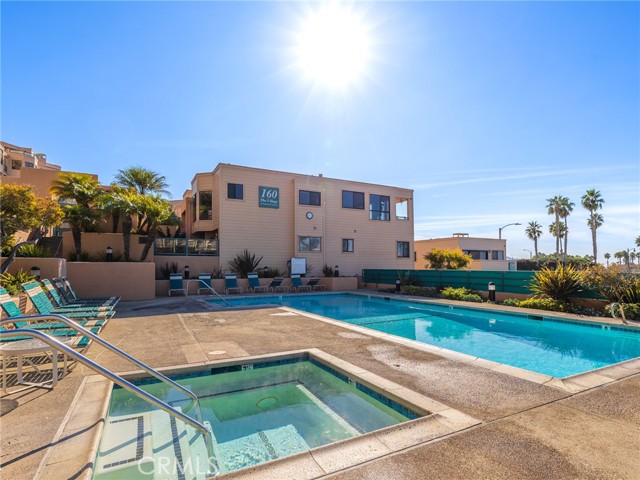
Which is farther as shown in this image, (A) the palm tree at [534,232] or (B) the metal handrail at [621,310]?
(A) the palm tree at [534,232]

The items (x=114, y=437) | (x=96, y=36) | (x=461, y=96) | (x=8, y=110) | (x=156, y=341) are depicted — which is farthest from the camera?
(x=461, y=96)

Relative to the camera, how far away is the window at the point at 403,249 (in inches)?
963

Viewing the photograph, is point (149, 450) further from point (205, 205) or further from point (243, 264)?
point (205, 205)

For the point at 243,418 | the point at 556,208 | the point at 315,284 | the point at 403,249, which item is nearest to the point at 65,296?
the point at 243,418

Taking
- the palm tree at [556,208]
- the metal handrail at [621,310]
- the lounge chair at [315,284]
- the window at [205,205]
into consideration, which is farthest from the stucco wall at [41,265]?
the palm tree at [556,208]

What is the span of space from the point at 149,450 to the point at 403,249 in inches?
908

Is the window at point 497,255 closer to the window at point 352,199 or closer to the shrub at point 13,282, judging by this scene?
the window at point 352,199

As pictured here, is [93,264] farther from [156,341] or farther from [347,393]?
[347,393]

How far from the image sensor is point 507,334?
882 centimetres

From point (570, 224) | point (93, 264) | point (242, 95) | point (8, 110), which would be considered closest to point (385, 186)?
point (242, 95)

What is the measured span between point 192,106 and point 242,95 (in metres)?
1.93

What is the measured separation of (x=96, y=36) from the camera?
28.4ft

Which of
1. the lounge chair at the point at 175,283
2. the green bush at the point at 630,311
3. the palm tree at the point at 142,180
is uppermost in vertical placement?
the palm tree at the point at 142,180

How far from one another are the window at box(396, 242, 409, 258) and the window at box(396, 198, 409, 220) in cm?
195
